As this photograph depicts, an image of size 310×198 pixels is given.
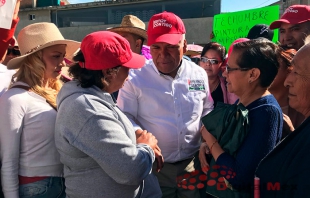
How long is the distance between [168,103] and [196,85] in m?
0.32

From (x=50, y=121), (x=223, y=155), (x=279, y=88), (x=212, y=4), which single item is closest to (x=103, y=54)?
(x=50, y=121)

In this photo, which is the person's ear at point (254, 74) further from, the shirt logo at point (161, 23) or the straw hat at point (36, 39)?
the straw hat at point (36, 39)

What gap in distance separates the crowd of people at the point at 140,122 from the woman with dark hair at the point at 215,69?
769 mm

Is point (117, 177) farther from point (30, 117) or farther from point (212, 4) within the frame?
point (212, 4)

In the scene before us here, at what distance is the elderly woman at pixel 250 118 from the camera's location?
144 cm

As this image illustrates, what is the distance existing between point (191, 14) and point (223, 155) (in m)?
24.1

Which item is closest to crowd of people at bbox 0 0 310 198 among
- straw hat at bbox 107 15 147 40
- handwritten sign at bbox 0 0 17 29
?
handwritten sign at bbox 0 0 17 29

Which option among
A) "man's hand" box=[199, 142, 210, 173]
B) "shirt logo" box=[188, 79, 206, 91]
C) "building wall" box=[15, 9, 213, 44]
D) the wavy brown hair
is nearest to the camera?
"man's hand" box=[199, 142, 210, 173]

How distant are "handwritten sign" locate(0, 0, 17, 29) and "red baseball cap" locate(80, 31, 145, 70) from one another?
42 centimetres

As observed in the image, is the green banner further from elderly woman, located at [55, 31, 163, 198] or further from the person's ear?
elderly woman, located at [55, 31, 163, 198]

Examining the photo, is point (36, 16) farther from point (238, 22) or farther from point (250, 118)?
point (250, 118)

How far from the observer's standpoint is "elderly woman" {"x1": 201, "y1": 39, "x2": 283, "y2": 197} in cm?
144

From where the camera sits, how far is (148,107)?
2332 millimetres

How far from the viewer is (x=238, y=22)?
430 centimetres
